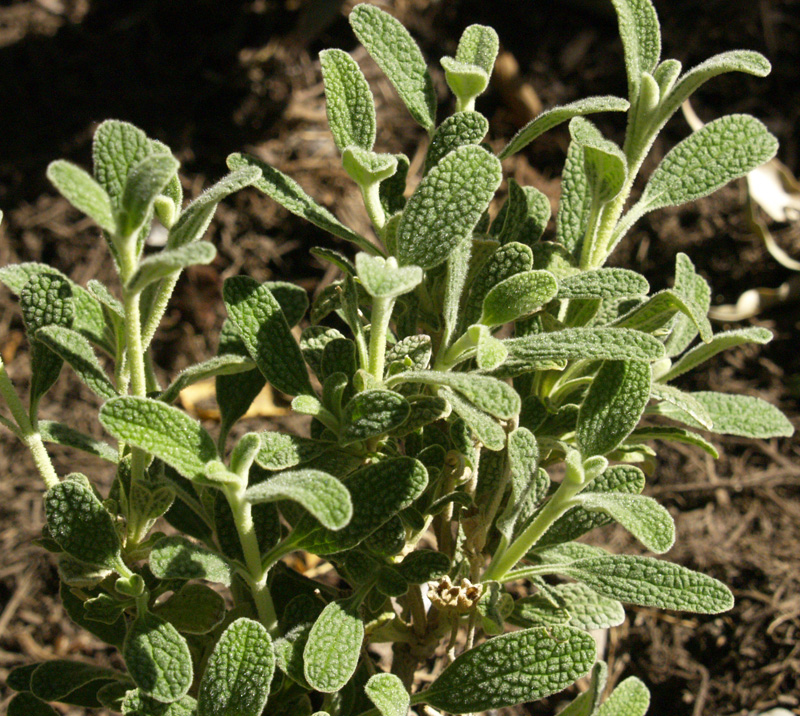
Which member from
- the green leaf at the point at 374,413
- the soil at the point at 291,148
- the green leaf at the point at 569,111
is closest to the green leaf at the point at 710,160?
the green leaf at the point at 569,111

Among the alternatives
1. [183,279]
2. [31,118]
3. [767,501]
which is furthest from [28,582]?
[767,501]

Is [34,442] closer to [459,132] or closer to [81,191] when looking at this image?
[81,191]

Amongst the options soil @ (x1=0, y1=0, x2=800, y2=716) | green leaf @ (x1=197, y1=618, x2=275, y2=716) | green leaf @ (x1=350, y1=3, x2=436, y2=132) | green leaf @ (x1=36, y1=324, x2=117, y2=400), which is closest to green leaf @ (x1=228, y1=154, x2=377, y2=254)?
green leaf @ (x1=350, y1=3, x2=436, y2=132)

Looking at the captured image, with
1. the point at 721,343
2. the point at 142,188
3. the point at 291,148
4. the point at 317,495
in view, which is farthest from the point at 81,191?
the point at 291,148

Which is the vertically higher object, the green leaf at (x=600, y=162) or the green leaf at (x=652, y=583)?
the green leaf at (x=600, y=162)

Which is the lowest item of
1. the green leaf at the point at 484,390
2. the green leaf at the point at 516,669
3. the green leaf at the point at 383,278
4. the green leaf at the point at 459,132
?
the green leaf at the point at 516,669

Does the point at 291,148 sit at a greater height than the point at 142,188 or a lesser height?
lesser

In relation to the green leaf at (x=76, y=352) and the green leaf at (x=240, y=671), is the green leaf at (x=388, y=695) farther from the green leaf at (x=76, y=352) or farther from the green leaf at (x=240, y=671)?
the green leaf at (x=76, y=352)

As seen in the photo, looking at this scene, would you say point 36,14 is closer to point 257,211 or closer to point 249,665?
point 257,211
